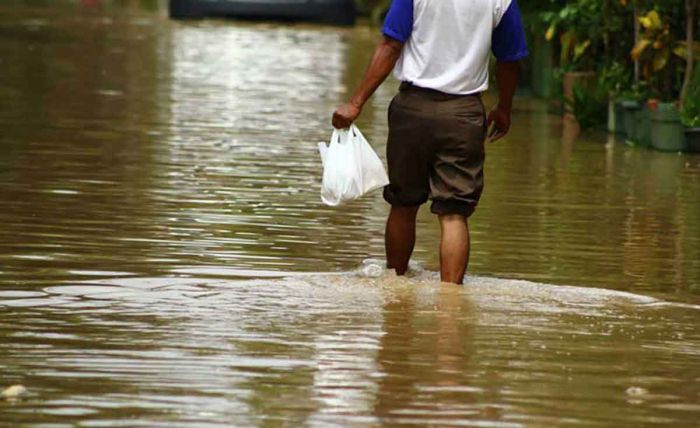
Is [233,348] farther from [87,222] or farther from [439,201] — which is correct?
[87,222]

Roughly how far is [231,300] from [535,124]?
33.0 ft

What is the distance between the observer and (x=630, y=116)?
53.6 ft

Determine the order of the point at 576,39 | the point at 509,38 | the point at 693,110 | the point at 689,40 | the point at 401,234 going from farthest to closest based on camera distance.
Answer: the point at 576,39 < the point at 689,40 < the point at 693,110 < the point at 401,234 < the point at 509,38

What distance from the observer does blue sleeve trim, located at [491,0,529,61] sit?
28.0ft

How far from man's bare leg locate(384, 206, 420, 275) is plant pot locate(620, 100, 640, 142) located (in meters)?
7.51

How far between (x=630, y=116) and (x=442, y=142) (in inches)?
318

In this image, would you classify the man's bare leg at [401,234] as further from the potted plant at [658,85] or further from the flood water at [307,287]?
the potted plant at [658,85]

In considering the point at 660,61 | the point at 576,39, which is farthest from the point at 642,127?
the point at 576,39

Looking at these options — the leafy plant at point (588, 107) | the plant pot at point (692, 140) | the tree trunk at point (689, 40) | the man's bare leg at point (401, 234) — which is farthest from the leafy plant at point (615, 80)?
the man's bare leg at point (401, 234)

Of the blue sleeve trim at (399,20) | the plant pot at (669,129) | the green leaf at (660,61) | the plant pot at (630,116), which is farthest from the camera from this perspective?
the plant pot at (630,116)

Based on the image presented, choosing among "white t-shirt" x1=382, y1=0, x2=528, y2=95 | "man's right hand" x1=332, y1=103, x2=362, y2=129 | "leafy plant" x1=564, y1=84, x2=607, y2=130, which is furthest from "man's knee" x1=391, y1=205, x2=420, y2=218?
"leafy plant" x1=564, y1=84, x2=607, y2=130

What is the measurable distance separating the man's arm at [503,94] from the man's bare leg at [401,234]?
1.71 feet

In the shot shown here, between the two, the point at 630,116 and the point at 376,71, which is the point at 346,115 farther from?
the point at 630,116

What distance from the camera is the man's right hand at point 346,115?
334 inches
